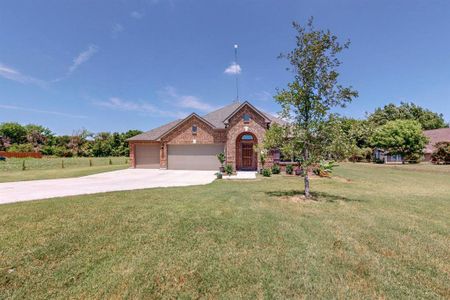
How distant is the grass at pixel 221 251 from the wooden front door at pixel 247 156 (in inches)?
533

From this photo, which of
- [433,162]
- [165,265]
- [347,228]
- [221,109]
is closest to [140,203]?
[165,265]

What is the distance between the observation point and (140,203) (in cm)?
788

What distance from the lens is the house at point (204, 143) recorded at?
19562 mm

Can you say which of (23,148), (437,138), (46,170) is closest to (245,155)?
(46,170)

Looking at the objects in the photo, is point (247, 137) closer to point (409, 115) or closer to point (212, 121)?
point (212, 121)

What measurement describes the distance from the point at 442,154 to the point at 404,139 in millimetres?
4836

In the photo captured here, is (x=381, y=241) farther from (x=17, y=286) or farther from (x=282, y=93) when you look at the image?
(x=17, y=286)

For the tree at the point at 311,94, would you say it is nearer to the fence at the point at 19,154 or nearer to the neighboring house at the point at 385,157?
the neighboring house at the point at 385,157

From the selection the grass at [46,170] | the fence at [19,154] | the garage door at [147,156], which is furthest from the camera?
the fence at [19,154]

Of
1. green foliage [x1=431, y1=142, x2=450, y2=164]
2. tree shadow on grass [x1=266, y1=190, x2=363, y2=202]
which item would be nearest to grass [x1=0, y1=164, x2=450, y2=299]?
tree shadow on grass [x1=266, y1=190, x2=363, y2=202]

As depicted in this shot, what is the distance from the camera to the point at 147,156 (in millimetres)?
23469

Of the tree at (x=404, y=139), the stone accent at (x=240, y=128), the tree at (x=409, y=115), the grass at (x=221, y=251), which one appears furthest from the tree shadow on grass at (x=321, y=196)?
the tree at (x=409, y=115)

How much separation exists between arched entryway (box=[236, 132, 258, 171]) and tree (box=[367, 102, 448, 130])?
4504cm

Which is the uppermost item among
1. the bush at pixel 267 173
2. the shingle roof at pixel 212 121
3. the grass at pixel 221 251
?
the shingle roof at pixel 212 121
